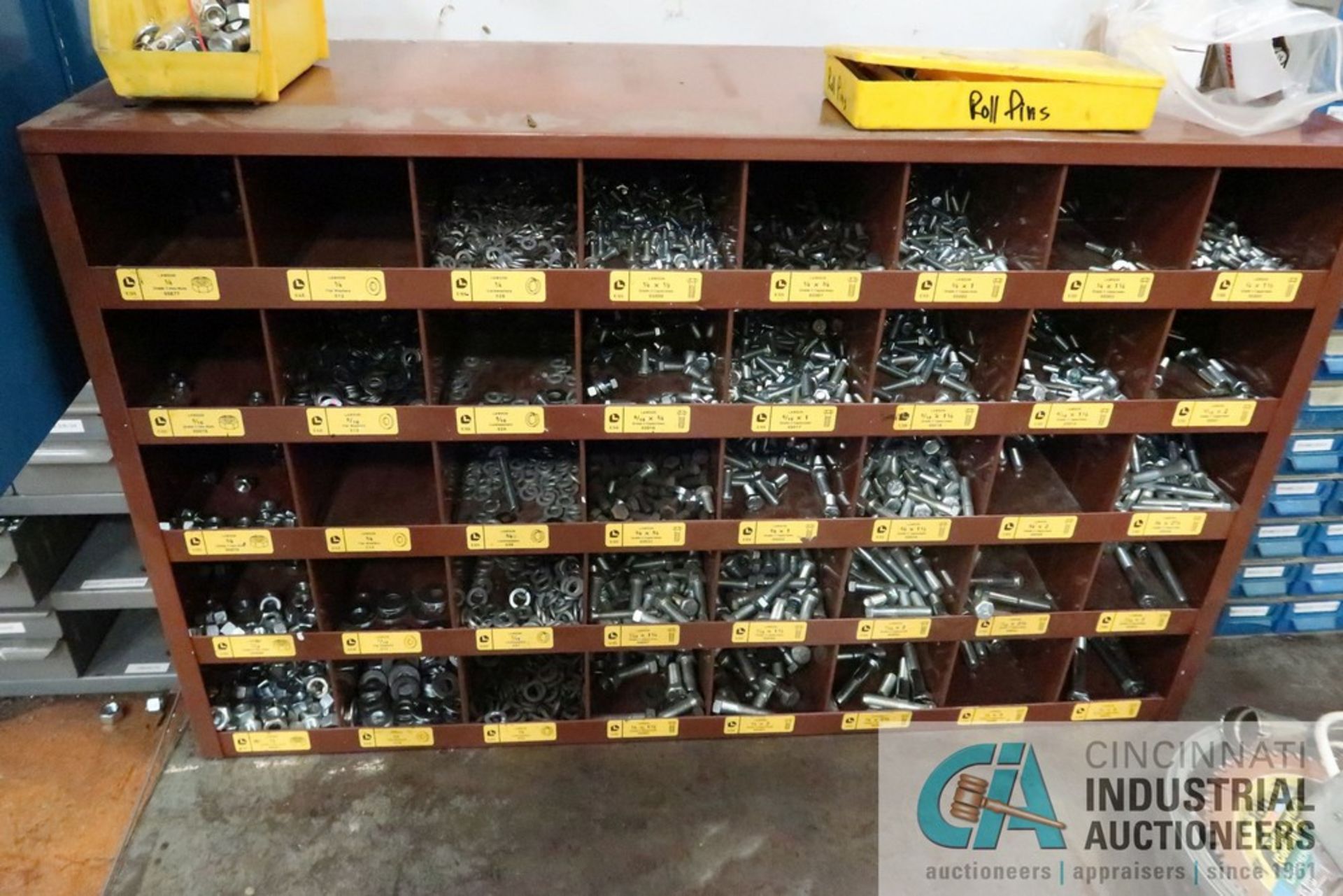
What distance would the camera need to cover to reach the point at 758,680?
2387 mm

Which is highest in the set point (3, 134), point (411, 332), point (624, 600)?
point (3, 134)

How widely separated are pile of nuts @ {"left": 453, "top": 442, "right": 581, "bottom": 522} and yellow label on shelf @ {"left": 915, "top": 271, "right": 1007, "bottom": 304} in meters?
0.81

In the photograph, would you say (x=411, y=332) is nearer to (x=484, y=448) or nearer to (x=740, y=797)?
(x=484, y=448)

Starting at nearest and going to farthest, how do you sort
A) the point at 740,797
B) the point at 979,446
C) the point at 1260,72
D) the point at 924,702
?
the point at 1260,72 → the point at 979,446 → the point at 740,797 → the point at 924,702

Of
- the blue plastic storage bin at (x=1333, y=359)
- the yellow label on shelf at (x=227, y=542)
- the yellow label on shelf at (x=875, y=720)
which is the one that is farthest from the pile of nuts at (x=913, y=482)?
the yellow label on shelf at (x=227, y=542)

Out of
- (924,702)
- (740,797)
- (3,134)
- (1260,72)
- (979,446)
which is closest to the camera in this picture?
(3,134)

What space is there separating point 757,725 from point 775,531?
557mm

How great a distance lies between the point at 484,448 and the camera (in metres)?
2.28

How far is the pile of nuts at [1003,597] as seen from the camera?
7.23 ft

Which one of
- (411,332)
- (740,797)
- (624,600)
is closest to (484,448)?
(411,332)

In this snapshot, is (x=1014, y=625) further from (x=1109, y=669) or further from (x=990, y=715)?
(x=1109, y=669)

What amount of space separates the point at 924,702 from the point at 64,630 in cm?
203

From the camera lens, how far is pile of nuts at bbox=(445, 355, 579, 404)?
6.34 ft

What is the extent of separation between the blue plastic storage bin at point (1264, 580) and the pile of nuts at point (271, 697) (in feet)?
7.65
